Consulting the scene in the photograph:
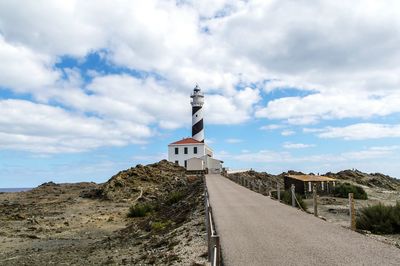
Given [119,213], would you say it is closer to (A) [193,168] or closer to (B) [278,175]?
(A) [193,168]

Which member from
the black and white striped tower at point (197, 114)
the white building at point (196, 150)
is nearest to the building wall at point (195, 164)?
the white building at point (196, 150)

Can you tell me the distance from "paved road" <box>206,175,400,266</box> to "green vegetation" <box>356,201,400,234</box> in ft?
6.16

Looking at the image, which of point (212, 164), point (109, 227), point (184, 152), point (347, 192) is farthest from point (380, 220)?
point (184, 152)

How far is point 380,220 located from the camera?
1439 centimetres

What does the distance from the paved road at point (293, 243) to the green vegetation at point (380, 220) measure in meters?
1.88

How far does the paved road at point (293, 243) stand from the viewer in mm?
8211

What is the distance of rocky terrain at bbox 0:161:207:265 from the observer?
13.2 metres

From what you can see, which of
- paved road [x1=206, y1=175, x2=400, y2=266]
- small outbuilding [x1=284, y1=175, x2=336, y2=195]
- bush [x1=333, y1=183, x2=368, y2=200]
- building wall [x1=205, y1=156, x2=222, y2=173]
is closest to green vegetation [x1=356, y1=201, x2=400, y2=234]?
paved road [x1=206, y1=175, x2=400, y2=266]

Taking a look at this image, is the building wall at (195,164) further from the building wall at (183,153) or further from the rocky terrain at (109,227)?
the rocky terrain at (109,227)

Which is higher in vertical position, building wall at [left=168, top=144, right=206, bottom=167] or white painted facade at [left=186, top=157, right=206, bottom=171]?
building wall at [left=168, top=144, right=206, bottom=167]

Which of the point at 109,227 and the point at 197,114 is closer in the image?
the point at 109,227

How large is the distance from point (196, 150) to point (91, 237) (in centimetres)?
4624

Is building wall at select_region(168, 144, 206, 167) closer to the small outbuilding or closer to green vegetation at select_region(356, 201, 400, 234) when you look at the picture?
the small outbuilding

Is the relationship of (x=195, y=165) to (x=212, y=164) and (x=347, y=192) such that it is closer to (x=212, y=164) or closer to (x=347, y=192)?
(x=212, y=164)
